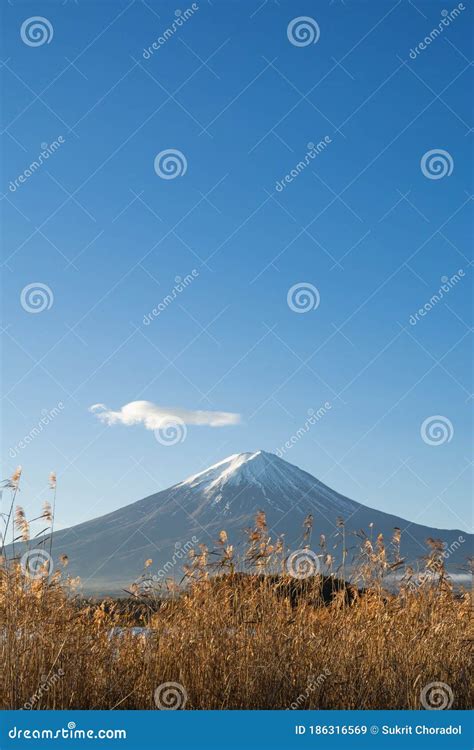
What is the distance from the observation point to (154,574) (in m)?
7.69

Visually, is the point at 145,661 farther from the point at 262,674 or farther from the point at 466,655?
the point at 466,655

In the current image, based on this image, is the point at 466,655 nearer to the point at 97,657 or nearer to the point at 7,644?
the point at 97,657

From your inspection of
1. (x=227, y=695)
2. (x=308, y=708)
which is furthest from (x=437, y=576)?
(x=227, y=695)

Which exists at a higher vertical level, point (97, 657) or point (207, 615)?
point (207, 615)

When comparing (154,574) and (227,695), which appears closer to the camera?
(227,695)

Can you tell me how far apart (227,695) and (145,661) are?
0.71 metres

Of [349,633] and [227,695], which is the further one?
[349,633]
